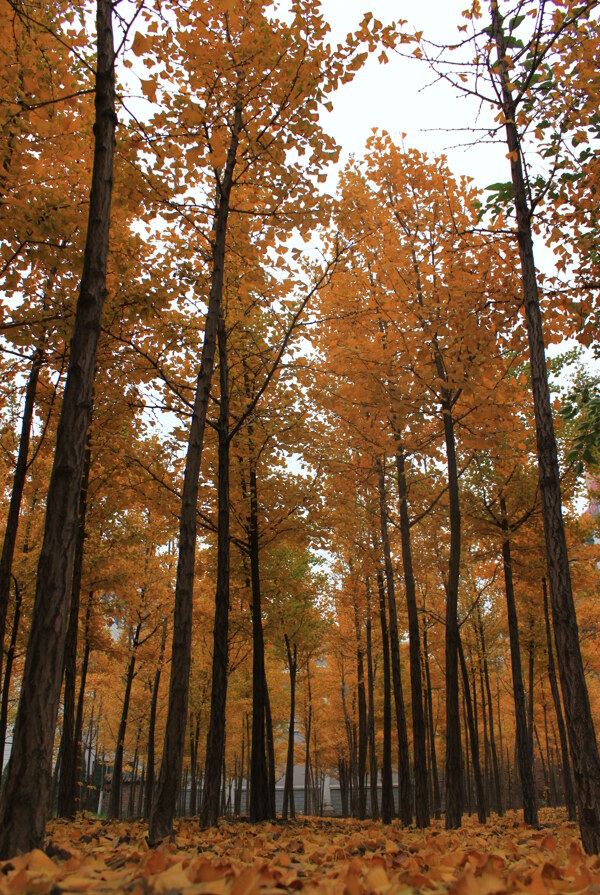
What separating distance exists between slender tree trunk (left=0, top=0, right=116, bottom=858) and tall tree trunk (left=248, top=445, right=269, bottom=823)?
6.18 meters

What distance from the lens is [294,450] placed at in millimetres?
8312

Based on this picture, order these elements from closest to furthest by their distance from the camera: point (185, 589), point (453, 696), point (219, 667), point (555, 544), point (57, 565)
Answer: point (57, 565)
point (555, 544)
point (185, 589)
point (219, 667)
point (453, 696)

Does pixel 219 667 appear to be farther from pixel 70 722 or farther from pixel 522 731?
pixel 522 731

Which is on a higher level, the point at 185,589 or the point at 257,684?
the point at 185,589

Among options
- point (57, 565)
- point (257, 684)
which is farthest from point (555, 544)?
point (257, 684)

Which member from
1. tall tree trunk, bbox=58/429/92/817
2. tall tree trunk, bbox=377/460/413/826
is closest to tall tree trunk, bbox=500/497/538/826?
tall tree trunk, bbox=377/460/413/826

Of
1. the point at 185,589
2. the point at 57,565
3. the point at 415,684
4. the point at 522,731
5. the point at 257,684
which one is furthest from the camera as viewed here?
the point at 522,731

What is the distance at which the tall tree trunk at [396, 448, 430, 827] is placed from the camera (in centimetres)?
777

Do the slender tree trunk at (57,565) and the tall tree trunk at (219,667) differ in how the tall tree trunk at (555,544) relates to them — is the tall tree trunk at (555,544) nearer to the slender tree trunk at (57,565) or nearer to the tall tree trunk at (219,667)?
the slender tree trunk at (57,565)

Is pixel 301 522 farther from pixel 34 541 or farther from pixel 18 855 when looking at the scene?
pixel 18 855

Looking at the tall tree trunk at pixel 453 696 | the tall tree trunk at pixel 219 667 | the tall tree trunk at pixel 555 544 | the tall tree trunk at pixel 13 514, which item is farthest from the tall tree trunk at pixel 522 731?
the tall tree trunk at pixel 13 514

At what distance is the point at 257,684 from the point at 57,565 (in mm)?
7753

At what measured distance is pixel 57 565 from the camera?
2.75 m

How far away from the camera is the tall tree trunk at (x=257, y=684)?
30.5ft
